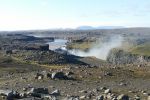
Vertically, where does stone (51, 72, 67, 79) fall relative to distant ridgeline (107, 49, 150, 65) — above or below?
above

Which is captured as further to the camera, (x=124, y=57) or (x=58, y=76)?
(x=124, y=57)

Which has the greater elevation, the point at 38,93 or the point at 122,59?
the point at 38,93

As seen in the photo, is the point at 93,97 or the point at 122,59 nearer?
the point at 93,97

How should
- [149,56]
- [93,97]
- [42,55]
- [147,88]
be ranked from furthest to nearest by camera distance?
1. [149,56]
2. [42,55]
3. [147,88]
4. [93,97]

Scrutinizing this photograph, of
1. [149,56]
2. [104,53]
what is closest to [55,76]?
[149,56]

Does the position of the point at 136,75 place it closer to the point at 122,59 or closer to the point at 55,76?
the point at 55,76

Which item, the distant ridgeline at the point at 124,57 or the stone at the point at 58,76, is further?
the distant ridgeline at the point at 124,57

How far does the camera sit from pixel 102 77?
52.4 metres

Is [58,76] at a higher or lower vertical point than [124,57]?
higher

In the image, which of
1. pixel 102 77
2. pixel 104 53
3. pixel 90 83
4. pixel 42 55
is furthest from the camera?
pixel 104 53

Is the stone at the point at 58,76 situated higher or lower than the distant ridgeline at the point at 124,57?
higher

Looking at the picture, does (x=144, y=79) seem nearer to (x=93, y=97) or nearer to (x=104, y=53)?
(x=93, y=97)

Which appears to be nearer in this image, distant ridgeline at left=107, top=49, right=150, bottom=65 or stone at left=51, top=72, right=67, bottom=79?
stone at left=51, top=72, right=67, bottom=79

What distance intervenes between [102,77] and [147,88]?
911cm
